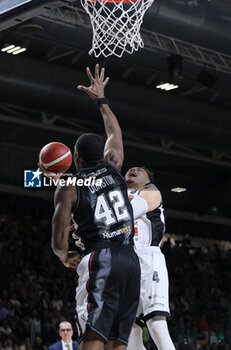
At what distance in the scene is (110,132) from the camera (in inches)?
212

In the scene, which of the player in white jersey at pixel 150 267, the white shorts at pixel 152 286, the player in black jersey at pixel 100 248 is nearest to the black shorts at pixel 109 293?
the player in black jersey at pixel 100 248

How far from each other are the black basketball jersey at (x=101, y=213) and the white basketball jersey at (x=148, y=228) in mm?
1368

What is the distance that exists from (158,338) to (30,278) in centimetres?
1259

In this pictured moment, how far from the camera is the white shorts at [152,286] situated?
6082 millimetres

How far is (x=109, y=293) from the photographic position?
4578mm

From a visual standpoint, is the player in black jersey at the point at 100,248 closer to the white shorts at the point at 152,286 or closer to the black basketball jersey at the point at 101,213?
the black basketball jersey at the point at 101,213

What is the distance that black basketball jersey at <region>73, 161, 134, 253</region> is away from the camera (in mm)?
4711

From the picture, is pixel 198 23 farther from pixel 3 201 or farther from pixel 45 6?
pixel 3 201

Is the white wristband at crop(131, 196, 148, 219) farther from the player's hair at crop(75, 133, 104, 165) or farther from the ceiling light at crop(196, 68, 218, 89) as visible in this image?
the ceiling light at crop(196, 68, 218, 89)

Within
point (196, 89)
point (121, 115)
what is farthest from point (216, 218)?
point (121, 115)

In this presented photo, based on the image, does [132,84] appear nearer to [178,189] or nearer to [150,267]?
[150,267]

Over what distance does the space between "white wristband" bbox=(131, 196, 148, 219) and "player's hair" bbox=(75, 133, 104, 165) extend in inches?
29.9

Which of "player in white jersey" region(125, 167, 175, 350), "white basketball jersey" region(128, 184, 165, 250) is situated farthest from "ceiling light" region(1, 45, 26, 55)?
"white basketball jersey" region(128, 184, 165, 250)

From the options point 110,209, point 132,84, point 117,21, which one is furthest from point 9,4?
point 132,84
